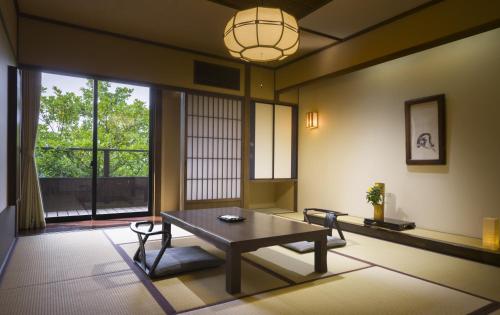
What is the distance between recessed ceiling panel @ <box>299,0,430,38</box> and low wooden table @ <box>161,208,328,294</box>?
8.44 feet

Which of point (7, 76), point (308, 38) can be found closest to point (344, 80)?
point (308, 38)

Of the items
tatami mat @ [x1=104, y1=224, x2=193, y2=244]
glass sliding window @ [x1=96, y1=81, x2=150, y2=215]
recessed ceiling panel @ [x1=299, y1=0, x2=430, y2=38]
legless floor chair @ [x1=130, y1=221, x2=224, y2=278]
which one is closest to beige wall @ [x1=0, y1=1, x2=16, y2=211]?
tatami mat @ [x1=104, y1=224, x2=193, y2=244]

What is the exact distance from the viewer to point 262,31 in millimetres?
2656

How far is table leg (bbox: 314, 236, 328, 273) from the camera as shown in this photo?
291 centimetres

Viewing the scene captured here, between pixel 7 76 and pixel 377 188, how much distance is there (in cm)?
472

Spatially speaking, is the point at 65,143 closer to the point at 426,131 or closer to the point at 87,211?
the point at 87,211

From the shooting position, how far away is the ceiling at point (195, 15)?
379 centimetres

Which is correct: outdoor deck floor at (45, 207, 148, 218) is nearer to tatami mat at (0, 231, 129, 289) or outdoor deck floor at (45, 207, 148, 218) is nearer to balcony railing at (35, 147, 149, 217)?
balcony railing at (35, 147, 149, 217)

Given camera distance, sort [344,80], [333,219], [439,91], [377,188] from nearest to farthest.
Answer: [333,219], [439,91], [377,188], [344,80]

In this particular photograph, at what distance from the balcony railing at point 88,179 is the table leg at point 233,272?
153 inches

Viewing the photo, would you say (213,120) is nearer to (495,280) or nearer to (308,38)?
(308,38)

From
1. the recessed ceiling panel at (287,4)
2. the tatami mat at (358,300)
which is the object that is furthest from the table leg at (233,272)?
the recessed ceiling panel at (287,4)

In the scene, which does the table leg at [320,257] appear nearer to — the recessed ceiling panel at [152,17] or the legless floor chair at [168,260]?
the legless floor chair at [168,260]

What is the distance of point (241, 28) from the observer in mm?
2691
